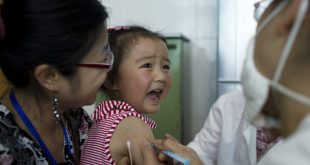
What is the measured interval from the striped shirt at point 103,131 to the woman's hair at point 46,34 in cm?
21

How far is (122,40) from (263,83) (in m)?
0.77

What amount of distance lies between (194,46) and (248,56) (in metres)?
2.33

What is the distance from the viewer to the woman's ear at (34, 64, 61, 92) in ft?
3.11

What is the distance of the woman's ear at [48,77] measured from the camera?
0.95 m

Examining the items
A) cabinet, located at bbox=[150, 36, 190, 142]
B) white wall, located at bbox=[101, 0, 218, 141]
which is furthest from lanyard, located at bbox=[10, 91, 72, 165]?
white wall, located at bbox=[101, 0, 218, 141]

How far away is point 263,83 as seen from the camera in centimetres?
60

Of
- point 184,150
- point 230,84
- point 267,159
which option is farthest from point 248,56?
point 230,84

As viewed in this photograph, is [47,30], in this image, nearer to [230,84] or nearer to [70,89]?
[70,89]

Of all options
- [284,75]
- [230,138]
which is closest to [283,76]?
[284,75]

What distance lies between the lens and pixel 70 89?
1002 mm

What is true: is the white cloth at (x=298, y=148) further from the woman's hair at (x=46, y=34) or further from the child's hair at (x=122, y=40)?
the child's hair at (x=122, y=40)

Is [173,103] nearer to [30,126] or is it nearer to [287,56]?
[30,126]

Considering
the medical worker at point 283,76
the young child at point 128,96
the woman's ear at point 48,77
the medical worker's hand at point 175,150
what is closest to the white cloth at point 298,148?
the medical worker at point 283,76

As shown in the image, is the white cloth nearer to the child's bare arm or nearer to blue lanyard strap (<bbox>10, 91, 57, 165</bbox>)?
the child's bare arm
